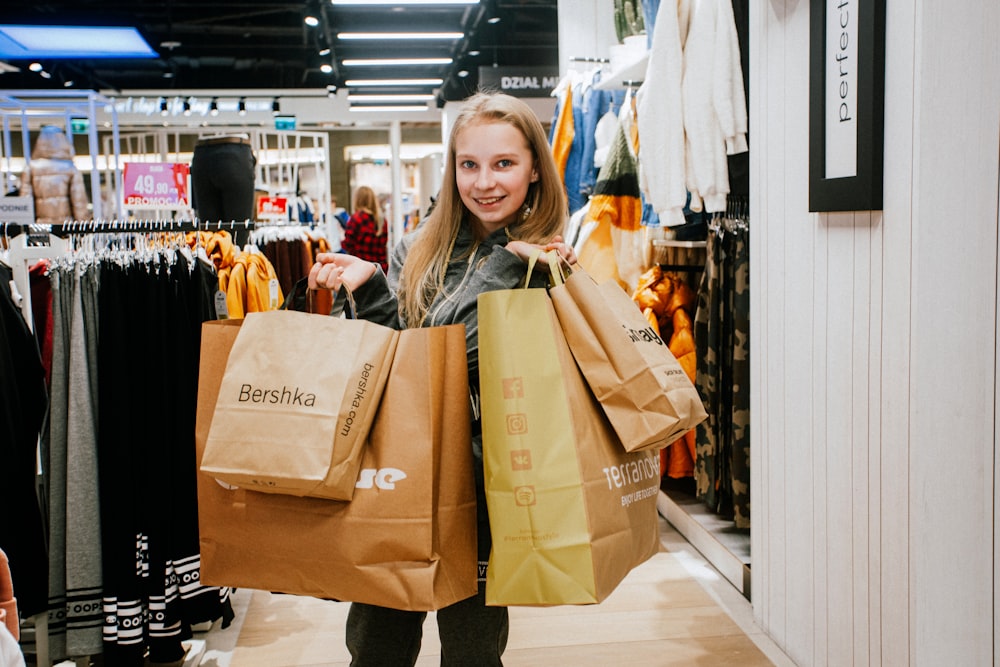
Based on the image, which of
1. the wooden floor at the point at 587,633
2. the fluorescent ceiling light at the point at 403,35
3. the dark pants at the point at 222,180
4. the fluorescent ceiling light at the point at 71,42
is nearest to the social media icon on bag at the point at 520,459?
the wooden floor at the point at 587,633

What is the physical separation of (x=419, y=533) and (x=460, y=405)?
0.21 meters

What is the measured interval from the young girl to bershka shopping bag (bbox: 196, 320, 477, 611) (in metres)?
0.15

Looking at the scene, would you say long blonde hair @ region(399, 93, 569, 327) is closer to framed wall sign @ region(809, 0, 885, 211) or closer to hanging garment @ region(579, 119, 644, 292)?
framed wall sign @ region(809, 0, 885, 211)

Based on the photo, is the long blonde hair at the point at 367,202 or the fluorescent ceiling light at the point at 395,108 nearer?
the long blonde hair at the point at 367,202

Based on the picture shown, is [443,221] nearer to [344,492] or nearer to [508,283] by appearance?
[508,283]

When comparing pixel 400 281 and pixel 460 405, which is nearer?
pixel 460 405

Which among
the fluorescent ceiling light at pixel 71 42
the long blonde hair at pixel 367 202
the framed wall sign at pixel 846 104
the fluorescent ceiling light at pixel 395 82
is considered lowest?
the framed wall sign at pixel 846 104

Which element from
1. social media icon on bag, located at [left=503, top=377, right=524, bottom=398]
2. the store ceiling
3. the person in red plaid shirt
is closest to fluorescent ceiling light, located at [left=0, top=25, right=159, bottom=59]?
the store ceiling

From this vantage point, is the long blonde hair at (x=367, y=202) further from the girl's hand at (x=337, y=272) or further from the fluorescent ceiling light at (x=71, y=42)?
the girl's hand at (x=337, y=272)

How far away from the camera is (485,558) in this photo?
1492 mm

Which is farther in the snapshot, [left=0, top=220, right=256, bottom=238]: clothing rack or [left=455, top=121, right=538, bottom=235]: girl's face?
[left=0, top=220, right=256, bottom=238]: clothing rack

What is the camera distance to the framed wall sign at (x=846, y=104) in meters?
1.82

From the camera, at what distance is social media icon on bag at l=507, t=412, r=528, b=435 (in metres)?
1.25

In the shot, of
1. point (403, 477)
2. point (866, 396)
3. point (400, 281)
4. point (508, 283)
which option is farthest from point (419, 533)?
point (866, 396)
